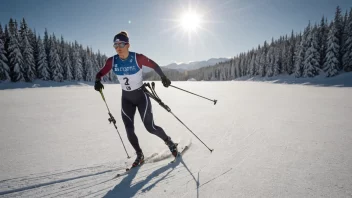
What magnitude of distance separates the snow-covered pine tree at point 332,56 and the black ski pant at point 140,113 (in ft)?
161

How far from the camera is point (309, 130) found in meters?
4.89

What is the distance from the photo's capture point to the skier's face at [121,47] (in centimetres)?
340

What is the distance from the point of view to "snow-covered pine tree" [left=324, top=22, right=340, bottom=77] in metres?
38.2

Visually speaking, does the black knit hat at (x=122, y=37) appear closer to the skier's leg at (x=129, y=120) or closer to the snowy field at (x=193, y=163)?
the skier's leg at (x=129, y=120)

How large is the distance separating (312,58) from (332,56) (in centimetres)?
444

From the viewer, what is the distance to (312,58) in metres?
42.8

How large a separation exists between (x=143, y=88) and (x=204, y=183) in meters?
2.14

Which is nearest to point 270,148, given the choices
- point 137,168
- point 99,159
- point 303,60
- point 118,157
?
point 137,168

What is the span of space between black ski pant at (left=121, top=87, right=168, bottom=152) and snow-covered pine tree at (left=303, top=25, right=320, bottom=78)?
52.2 meters

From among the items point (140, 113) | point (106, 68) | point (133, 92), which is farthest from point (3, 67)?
point (140, 113)

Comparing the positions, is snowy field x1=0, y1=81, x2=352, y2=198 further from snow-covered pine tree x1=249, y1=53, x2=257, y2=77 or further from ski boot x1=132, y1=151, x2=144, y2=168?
snow-covered pine tree x1=249, y1=53, x2=257, y2=77

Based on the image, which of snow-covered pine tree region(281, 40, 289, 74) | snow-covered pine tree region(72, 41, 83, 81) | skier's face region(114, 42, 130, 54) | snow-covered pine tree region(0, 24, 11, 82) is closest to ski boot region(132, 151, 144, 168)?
skier's face region(114, 42, 130, 54)

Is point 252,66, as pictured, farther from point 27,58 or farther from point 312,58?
point 27,58

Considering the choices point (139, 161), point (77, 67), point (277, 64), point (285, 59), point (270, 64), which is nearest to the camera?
point (139, 161)
